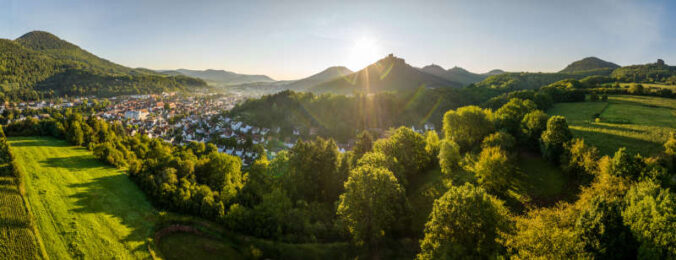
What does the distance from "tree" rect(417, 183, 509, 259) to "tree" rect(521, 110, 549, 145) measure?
18.3 m

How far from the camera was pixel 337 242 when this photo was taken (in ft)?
74.8

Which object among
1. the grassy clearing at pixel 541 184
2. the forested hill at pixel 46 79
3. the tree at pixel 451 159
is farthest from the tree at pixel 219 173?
the forested hill at pixel 46 79

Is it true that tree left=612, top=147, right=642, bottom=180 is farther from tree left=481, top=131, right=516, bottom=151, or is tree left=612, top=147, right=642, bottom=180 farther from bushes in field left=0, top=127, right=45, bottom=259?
bushes in field left=0, top=127, right=45, bottom=259

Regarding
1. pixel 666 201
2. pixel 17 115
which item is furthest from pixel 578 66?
pixel 17 115

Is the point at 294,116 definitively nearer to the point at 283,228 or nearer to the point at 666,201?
the point at 283,228

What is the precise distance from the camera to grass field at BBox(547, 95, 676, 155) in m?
23.3

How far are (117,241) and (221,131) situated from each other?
236ft

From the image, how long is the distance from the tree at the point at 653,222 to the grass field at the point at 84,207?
31.7m

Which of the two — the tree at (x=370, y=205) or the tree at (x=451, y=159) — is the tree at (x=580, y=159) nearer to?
the tree at (x=451, y=159)

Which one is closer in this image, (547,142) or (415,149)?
(547,142)

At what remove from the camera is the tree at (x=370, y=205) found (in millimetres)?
20656

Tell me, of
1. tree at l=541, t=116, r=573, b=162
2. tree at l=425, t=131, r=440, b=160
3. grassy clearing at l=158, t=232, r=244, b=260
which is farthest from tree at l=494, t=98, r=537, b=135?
grassy clearing at l=158, t=232, r=244, b=260

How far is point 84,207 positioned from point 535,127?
48.8 meters

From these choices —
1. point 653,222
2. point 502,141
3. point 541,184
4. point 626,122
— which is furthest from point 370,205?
point 626,122
